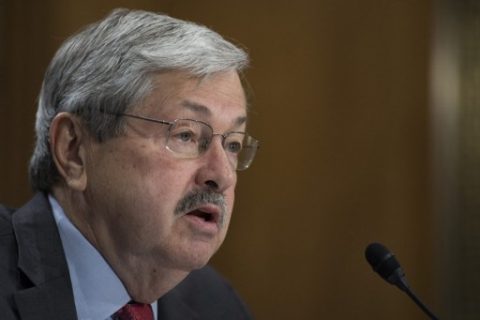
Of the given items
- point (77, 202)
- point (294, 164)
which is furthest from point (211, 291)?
point (294, 164)

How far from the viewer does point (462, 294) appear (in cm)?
268

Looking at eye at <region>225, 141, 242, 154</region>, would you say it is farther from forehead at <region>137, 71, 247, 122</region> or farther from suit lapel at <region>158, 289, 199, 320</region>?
suit lapel at <region>158, 289, 199, 320</region>

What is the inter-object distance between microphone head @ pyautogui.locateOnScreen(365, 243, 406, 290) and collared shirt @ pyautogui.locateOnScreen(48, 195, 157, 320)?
47 cm

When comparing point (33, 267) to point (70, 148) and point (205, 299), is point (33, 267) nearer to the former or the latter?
point (70, 148)

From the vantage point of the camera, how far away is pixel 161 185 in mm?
1455

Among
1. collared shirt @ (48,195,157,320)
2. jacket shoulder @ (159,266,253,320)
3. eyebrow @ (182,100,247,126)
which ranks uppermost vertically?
eyebrow @ (182,100,247,126)

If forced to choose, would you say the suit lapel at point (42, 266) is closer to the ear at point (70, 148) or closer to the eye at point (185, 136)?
the ear at point (70, 148)

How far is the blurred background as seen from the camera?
2.64 m

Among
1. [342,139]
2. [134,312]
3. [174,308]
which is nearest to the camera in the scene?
[134,312]

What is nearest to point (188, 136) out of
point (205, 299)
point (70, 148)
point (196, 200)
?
point (196, 200)

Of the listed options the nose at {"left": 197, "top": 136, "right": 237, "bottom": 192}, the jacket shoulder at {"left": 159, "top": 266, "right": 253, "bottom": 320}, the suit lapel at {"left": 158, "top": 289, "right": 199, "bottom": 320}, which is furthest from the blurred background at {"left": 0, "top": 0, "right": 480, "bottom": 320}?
the nose at {"left": 197, "top": 136, "right": 237, "bottom": 192}

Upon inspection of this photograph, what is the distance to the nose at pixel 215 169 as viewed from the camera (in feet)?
4.91

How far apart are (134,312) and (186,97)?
16.4 inches

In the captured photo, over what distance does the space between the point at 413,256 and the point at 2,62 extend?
1450 mm
